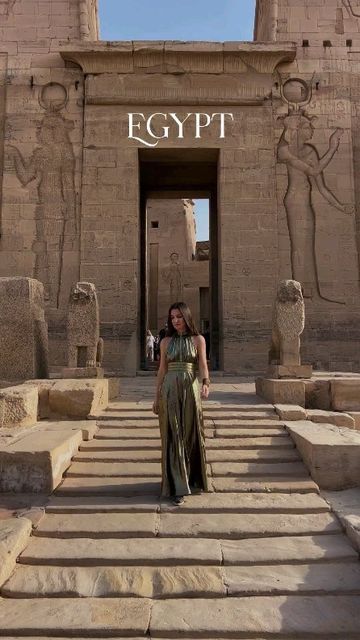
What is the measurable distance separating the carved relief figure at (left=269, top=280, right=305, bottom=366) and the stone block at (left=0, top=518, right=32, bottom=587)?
3.89 m

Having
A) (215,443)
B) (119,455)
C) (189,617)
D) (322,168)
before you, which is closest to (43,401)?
(119,455)

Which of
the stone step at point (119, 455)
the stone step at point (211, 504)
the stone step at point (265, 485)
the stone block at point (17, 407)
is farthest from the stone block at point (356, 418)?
the stone block at point (17, 407)

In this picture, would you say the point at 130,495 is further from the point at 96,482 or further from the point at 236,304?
the point at 236,304

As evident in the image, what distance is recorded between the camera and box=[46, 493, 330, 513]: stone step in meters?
3.25

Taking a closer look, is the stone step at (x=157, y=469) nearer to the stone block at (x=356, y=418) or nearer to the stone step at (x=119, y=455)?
the stone step at (x=119, y=455)

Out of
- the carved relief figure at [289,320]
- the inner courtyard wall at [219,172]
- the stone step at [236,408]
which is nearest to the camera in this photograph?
the stone step at [236,408]

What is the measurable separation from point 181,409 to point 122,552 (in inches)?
40.0

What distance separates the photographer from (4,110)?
35.4 feet

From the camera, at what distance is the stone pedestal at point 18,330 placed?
19.0ft

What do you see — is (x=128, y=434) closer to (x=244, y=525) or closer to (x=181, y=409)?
(x=181, y=409)

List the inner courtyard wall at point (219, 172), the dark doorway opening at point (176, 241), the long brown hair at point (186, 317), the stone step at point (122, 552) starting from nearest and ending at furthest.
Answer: the stone step at point (122, 552) → the long brown hair at point (186, 317) → the inner courtyard wall at point (219, 172) → the dark doorway opening at point (176, 241)

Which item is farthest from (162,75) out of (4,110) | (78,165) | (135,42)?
(4,110)

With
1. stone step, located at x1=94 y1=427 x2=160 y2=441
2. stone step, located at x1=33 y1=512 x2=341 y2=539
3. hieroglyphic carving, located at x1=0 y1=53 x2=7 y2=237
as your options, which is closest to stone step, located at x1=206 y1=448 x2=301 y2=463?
stone step, located at x1=94 y1=427 x2=160 y2=441

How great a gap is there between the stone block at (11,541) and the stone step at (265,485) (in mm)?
1384
